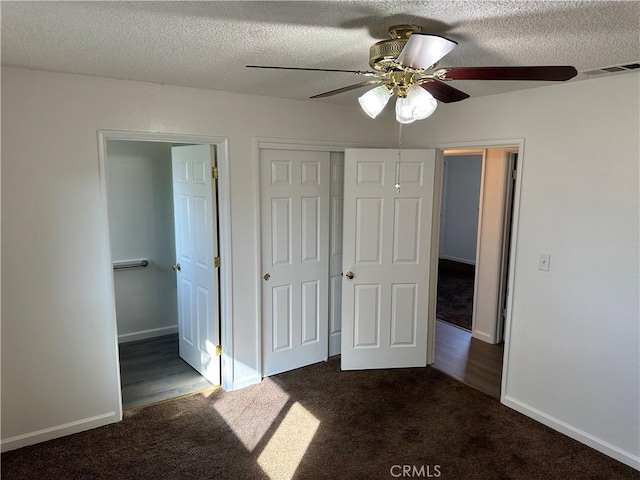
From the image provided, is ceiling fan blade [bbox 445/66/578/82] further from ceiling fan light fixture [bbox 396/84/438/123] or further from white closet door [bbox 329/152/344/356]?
white closet door [bbox 329/152/344/356]

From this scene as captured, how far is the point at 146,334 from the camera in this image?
452 centimetres

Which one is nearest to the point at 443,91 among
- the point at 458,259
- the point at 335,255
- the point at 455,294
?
the point at 335,255

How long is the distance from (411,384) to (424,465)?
1.00 meters

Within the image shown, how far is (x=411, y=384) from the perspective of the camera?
141 inches

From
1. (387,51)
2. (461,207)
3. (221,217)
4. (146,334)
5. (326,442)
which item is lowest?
(326,442)

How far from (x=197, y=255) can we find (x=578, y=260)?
2.76 m

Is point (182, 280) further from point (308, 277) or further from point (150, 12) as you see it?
point (150, 12)

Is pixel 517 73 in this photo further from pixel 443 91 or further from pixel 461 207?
pixel 461 207

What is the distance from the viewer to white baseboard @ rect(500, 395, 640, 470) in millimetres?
2637

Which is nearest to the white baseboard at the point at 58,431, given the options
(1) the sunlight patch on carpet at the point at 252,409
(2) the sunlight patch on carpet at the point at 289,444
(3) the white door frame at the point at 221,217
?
(3) the white door frame at the point at 221,217

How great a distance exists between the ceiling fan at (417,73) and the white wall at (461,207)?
6233mm

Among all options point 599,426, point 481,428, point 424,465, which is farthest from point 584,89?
point 424,465

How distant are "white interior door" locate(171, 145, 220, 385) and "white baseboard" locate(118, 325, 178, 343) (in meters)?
0.76

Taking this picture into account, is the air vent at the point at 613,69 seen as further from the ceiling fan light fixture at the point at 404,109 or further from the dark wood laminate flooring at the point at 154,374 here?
the dark wood laminate flooring at the point at 154,374
